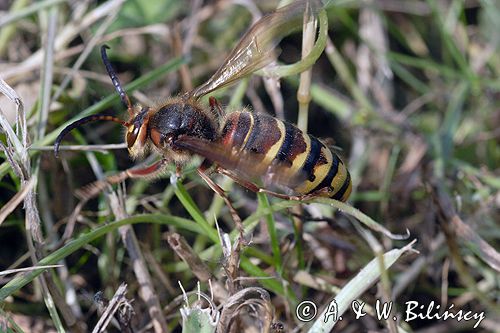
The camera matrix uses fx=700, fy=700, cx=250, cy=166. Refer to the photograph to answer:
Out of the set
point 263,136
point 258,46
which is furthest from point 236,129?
point 258,46

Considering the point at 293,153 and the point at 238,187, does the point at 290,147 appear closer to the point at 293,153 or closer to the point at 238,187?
the point at 293,153

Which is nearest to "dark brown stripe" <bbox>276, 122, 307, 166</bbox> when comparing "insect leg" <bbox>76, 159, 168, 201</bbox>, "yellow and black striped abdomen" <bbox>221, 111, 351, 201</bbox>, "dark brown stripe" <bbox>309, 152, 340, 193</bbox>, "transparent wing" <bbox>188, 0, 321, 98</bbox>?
"yellow and black striped abdomen" <bbox>221, 111, 351, 201</bbox>

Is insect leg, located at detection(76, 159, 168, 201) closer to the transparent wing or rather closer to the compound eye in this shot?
the compound eye

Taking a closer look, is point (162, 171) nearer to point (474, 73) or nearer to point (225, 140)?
point (225, 140)

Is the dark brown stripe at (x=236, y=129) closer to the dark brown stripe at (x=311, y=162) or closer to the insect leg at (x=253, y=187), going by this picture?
the insect leg at (x=253, y=187)

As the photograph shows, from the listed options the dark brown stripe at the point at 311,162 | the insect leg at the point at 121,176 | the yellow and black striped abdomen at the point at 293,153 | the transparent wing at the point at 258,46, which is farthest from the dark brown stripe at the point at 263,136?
the insect leg at the point at 121,176

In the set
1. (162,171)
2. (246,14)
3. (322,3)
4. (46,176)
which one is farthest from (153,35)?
(322,3)
